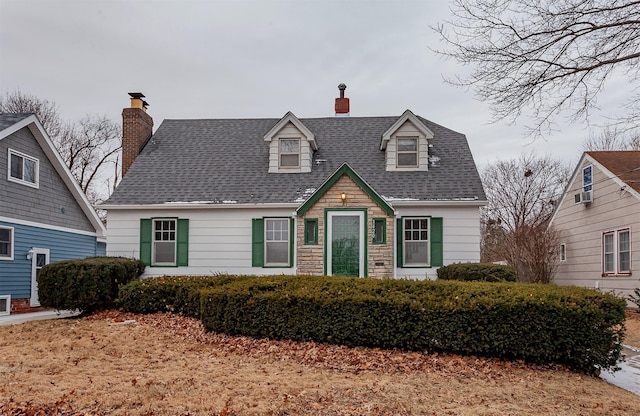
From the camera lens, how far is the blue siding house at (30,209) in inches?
554

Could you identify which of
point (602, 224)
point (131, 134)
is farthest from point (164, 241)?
point (602, 224)

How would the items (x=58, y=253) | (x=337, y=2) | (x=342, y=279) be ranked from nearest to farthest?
(x=342, y=279) < (x=337, y=2) < (x=58, y=253)

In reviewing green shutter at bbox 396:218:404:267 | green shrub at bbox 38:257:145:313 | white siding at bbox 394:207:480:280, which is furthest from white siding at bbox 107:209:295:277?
white siding at bbox 394:207:480:280

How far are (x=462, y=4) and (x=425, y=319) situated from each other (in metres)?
4.98

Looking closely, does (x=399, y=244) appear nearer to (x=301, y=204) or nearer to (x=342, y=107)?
(x=301, y=204)

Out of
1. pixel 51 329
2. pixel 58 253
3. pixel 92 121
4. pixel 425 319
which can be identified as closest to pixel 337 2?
pixel 425 319

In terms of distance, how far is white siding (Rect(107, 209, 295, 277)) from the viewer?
14.3m

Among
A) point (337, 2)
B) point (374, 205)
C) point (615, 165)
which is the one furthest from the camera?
point (615, 165)

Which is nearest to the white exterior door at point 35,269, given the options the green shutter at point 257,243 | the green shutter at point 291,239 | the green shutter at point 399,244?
the green shutter at point 257,243

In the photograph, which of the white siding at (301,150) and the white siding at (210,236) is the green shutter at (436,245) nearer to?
the white siding at (210,236)

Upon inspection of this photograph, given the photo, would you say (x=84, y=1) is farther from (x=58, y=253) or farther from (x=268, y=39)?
(x=58, y=253)

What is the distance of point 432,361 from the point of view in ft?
23.4

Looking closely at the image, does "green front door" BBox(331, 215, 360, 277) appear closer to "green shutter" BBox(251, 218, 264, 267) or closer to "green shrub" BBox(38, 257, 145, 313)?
"green shutter" BBox(251, 218, 264, 267)

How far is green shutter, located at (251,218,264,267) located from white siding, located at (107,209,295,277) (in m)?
0.12
